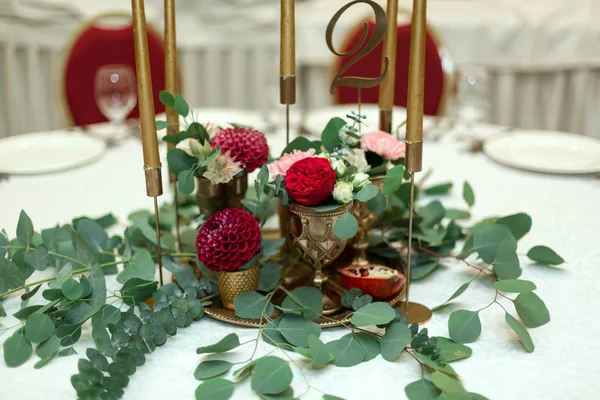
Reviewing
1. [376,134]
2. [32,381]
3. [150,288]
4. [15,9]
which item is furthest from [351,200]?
[15,9]

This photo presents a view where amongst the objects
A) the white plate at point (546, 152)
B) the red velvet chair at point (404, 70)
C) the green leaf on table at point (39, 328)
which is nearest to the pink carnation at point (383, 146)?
the green leaf on table at point (39, 328)

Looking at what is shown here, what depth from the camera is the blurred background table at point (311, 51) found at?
9.22ft

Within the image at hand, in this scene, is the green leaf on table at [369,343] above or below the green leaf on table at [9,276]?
below

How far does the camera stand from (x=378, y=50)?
2.47 meters

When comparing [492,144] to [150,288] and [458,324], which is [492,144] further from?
[150,288]

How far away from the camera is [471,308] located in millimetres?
907

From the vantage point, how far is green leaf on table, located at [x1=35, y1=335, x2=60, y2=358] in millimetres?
779

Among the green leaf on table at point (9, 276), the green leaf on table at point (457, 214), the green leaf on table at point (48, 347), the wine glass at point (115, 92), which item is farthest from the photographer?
the wine glass at point (115, 92)

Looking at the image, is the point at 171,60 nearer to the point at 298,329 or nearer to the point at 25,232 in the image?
the point at 25,232

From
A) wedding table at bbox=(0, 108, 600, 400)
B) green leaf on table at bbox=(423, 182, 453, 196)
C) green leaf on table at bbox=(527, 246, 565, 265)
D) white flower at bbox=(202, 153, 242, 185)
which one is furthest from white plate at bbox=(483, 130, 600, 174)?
white flower at bbox=(202, 153, 242, 185)

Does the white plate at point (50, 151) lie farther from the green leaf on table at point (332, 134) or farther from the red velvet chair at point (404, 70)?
the red velvet chair at point (404, 70)

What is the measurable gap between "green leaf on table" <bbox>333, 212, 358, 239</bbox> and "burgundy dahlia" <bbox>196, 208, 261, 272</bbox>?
0.12 metres

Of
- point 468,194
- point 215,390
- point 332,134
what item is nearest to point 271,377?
point 215,390

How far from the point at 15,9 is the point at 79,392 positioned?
2531 mm
